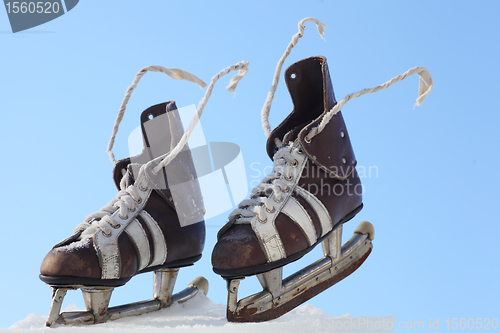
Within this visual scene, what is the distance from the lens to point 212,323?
1156 millimetres

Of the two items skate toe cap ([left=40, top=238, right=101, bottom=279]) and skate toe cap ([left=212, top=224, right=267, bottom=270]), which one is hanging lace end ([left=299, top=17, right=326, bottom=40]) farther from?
skate toe cap ([left=40, top=238, right=101, bottom=279])

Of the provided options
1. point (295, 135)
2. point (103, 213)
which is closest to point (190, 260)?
point (103, 213)

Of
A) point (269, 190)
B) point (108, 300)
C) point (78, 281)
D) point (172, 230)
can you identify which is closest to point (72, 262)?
point (78, 281)

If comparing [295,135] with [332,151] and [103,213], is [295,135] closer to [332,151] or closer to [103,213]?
[332,151]

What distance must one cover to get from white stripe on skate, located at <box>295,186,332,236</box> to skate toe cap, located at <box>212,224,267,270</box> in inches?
7.7

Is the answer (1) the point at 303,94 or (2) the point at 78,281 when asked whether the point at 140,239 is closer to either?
(2) the point at 78,281

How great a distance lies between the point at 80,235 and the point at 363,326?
2.47 ft

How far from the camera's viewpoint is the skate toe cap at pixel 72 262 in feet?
3.58

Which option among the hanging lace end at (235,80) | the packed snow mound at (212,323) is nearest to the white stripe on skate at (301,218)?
the packed snow mound at (212,323)

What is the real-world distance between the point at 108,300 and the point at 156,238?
0.20m

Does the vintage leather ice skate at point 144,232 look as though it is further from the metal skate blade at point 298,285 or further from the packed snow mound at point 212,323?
the metal skate blade at point 298,285

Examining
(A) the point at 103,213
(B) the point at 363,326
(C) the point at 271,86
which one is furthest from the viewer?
(C) the point at 271,86

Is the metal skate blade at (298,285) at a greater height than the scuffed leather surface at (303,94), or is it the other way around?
the scuffed leather surface at (303,94)

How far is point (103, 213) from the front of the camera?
1247 millimetres
